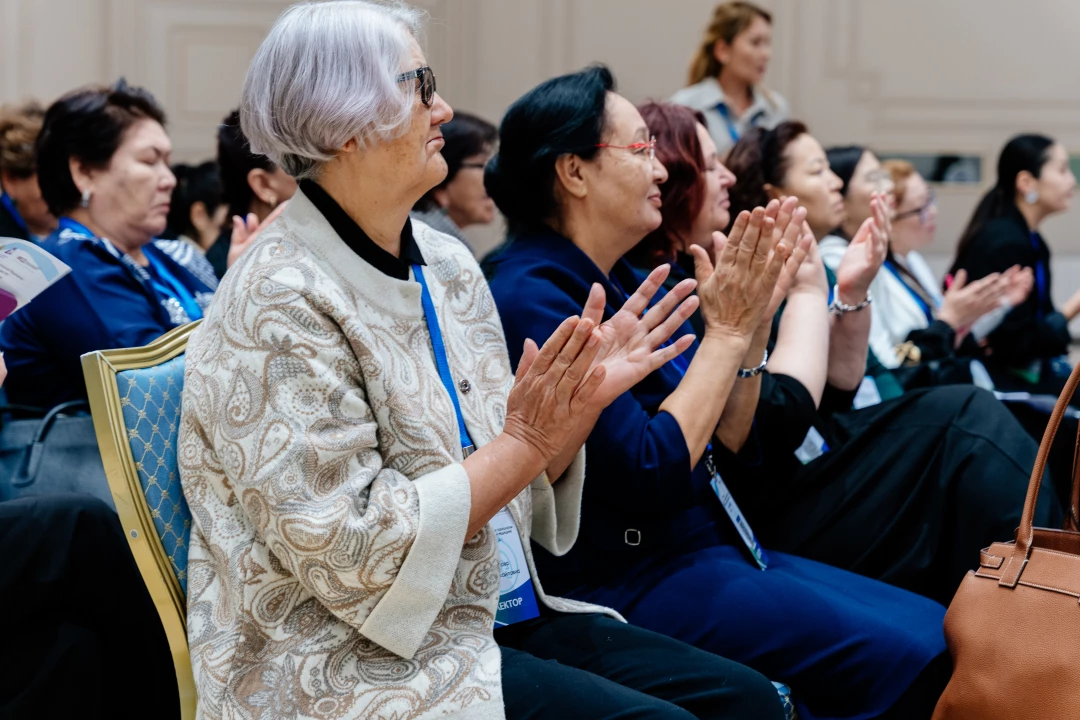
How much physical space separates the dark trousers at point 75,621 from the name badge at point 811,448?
1.23m

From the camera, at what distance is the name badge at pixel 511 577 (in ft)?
5.34

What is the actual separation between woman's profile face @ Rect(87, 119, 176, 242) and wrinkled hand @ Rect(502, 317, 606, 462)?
151 cm

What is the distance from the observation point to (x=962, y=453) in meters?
2.17

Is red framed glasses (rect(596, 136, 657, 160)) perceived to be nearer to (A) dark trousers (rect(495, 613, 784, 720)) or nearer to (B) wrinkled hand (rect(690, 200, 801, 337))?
(B) wrinkled hand (rect(690, 200, 801, 337))

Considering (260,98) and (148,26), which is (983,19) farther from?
(260,98)

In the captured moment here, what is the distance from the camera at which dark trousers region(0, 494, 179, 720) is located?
1.63 meters

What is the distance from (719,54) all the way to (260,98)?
3.65 metres

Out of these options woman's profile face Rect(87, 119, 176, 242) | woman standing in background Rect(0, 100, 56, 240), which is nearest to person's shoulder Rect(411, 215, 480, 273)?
woman's profile face Rect(87, 119, 176, 242)

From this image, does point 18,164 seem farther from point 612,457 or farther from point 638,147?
point 612,457

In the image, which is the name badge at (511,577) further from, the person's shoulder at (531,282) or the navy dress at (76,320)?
the navy dress at (76,320)

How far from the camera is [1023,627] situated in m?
1.55

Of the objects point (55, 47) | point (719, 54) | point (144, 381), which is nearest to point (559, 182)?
point (144, 381)

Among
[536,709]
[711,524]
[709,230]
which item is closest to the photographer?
[536,709]

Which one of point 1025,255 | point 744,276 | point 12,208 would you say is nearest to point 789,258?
point 744,276
